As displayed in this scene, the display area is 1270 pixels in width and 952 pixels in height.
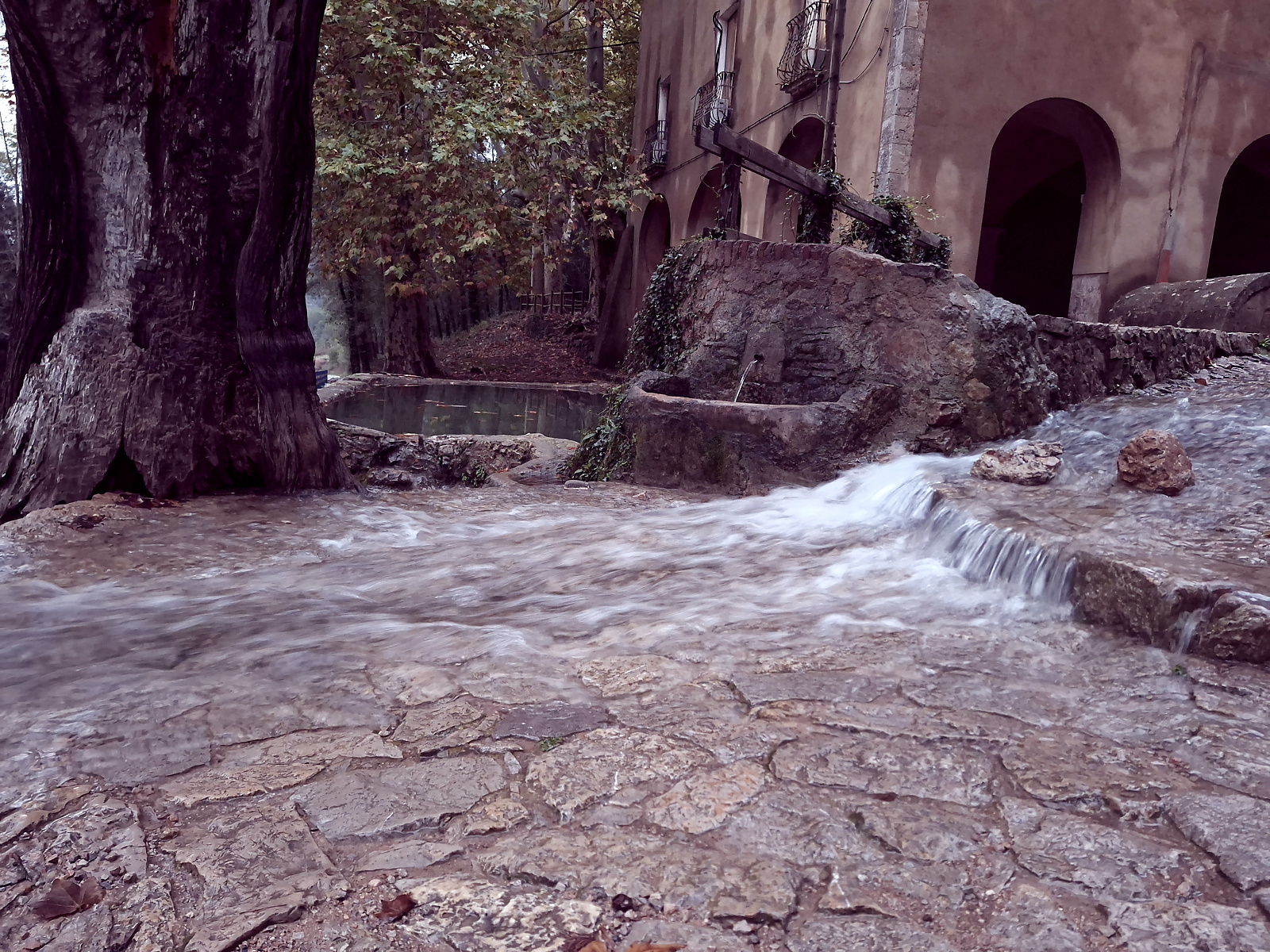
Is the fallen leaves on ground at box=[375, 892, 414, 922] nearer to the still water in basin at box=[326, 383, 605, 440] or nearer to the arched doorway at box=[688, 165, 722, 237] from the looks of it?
the still water in basin at box=[326, 383, 605, 440]

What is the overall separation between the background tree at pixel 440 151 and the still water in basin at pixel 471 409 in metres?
2.18

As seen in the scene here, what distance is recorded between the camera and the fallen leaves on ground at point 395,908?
160 centimetres

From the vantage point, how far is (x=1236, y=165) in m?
14.8

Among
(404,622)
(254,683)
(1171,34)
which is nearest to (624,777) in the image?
(254,683)

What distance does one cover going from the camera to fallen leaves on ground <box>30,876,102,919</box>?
157 cm

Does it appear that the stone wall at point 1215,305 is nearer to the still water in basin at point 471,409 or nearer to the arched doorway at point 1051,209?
the arched doorway at point 1051,209

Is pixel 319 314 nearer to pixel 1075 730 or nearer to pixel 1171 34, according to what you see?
pixel 1171 34

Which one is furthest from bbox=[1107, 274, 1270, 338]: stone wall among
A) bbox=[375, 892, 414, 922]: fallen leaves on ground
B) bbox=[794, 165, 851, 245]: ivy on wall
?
bbox=[375, 892, 414, 922]: fallen leaves on ground

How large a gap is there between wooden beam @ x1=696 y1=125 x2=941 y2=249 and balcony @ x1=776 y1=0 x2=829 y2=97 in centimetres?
427

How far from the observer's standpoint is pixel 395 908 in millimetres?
1620

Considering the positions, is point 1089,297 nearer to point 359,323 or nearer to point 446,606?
point 446,606

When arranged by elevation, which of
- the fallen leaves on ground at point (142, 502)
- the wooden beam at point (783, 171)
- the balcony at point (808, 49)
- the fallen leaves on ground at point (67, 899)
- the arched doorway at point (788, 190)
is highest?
the balcony at point (808, 49)

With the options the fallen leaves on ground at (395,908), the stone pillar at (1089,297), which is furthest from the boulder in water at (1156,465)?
the stone pillar at (1089,297)

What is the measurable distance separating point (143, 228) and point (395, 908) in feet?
14.3
